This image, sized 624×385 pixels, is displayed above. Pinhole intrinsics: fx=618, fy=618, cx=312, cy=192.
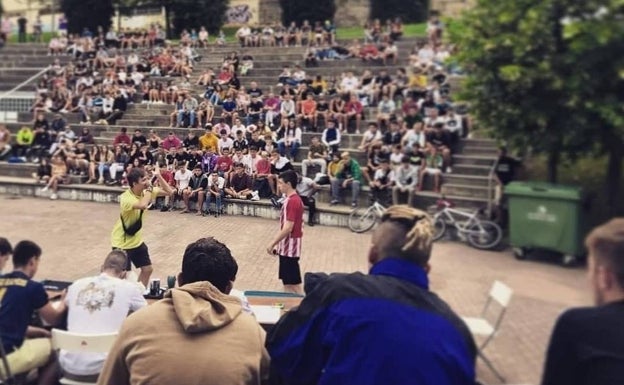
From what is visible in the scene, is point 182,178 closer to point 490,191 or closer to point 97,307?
point 97,307

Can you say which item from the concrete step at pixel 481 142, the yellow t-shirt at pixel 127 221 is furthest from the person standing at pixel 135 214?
the concrete step at pixel 481 142

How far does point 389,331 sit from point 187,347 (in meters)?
0.76

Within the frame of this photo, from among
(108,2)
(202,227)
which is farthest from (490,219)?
(108,2)

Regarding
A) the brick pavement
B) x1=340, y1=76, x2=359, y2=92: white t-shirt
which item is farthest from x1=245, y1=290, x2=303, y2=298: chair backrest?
x1=340, y1=76, x2=359, y2=92: white t-shirt

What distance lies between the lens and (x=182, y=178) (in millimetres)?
2807

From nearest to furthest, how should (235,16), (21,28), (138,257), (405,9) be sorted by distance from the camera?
(138,257), (405,9), (235,16), (21,28)

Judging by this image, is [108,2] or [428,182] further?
[108,2]

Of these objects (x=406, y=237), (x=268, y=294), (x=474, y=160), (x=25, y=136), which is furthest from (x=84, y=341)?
(x=474, y=160)

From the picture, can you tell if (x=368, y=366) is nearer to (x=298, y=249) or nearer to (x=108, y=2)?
(x=298, y=249)

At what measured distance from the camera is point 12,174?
11.5ft

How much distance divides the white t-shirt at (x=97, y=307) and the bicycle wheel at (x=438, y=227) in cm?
184

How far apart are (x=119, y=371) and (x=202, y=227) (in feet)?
2.95

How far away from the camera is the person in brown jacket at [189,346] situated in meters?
1.94

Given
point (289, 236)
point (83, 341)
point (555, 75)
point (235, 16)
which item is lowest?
point (83, 341)
